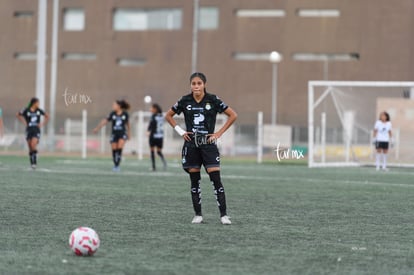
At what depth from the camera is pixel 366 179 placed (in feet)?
86.0

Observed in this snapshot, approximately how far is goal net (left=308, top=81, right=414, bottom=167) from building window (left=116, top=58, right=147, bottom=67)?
29542 millimetres

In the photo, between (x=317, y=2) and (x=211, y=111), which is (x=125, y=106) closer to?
(x=211, y=111)

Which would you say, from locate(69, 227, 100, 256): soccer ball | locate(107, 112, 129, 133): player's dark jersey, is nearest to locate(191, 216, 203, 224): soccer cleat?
locate(69, 227, 100, 256): soccer ball

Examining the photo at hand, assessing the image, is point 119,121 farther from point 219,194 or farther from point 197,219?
point 219,194

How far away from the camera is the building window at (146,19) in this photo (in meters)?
64.7

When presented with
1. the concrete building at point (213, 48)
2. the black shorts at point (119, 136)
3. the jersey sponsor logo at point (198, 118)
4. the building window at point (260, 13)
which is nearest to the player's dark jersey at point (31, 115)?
the black shorts at point (119, 136)

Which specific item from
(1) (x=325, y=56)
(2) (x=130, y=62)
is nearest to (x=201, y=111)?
(1) (x=325, y=56)

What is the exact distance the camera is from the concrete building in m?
60.5

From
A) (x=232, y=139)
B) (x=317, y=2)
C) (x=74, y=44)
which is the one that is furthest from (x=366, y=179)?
(x=74, y=44)

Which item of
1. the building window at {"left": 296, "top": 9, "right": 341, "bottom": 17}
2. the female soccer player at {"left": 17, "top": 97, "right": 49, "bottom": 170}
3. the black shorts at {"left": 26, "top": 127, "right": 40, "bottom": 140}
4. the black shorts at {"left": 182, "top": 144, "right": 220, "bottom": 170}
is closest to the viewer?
the black shorts at {"left": 182, "top": 144, "right": 220, "bottom": 170}

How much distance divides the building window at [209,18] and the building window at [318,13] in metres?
5.61

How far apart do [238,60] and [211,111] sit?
5101 cm

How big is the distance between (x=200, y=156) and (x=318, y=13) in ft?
161

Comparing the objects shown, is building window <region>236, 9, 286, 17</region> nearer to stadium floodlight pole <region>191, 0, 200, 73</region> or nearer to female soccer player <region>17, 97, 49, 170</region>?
stadium floodlight pole <region>191, 0, 200, 73</region>
